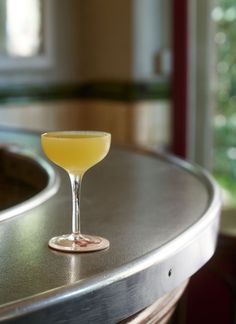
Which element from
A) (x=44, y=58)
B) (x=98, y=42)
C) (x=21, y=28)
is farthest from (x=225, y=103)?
(x=21, y=28)

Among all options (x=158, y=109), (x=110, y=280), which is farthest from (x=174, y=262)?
(x=158, y=109)

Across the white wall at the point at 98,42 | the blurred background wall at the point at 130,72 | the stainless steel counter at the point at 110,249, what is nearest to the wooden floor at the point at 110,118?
the blurred background wall at the point at 130,72

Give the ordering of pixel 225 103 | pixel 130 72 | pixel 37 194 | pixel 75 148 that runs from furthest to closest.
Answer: pixel 130 72
pixel 225 103
pixel 37 194
pixel 75 148

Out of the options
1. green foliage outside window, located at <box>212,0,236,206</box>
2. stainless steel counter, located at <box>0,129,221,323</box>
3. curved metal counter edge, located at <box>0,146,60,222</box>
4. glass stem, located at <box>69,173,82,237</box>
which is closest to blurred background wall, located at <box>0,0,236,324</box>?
green foliage outside window, located at <box>212,0,236,206</box>

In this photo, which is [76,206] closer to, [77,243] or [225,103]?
[77,243]

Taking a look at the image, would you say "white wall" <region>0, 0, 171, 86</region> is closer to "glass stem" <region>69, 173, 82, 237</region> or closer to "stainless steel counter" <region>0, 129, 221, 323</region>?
"stainless steel counter" <region>0, 129, 221, 323</region>
